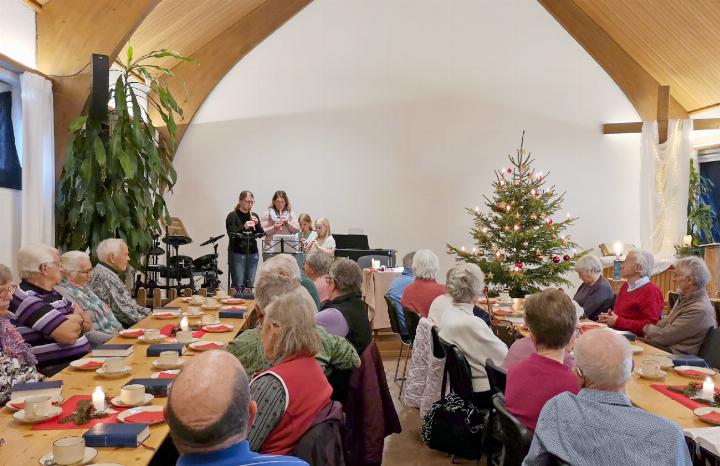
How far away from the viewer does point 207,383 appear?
128cm

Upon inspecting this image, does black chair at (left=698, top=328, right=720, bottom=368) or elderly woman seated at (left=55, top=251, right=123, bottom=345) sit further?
elderly woman seated at (left=55, top=251, right=123, bottom=345)

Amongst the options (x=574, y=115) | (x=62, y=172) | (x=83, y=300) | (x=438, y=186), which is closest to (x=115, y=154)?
(x=62, y=172)

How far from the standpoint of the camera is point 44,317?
327 cm

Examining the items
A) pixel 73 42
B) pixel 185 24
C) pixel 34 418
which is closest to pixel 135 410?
pixel 34 418

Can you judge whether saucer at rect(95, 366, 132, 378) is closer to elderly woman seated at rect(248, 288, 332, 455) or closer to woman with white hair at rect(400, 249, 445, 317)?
elderly woman seated at rect(248, 288, 332, 455)

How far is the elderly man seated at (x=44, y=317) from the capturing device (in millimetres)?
3271

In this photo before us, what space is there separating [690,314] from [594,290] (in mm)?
1322

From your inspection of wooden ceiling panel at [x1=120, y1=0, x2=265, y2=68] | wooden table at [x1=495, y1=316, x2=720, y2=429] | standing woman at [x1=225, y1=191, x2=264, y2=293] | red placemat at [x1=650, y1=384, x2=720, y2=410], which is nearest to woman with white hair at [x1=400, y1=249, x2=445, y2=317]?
wooden table at [x1=495, y1=316, x2=720, y2=429]

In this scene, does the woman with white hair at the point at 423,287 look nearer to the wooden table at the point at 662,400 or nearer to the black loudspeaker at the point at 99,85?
the wooden table at the point at 662,400

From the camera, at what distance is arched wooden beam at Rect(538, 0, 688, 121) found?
34.2ft

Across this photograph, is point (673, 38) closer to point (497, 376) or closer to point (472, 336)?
point (472, 336)

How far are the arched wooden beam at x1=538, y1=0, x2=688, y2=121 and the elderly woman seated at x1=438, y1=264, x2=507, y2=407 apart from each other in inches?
319

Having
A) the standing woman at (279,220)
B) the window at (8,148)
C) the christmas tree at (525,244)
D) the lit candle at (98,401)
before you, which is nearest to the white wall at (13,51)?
the window at (8,148)

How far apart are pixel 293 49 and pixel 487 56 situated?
3.18m
